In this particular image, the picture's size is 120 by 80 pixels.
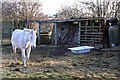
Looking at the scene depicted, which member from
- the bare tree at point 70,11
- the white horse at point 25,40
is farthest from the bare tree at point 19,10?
the white horse at point 25,40

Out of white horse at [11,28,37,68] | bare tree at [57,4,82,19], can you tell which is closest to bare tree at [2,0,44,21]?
bare tree at [57,4,82,19]

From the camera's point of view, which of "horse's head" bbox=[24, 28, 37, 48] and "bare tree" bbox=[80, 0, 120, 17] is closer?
"horse's head" bbox=[24, 28, 37, 48]

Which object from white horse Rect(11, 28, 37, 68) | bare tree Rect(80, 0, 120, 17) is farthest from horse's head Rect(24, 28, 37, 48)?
bare tree Rect(80, 0, 120, 17)

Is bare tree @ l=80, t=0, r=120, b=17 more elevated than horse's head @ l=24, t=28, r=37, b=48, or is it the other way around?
bare tree @ l=80, t=0, r=120, b=17

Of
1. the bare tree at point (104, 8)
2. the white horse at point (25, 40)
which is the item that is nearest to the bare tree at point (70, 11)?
the bare tree at point (104, 8)

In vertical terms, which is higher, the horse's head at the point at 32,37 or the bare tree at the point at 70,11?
the bare tree at the point at 70,11

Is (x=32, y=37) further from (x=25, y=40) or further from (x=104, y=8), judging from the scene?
(x=104, y=8)

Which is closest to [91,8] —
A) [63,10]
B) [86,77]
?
[63,10]

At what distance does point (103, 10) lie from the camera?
18109 mm

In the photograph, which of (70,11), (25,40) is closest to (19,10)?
(70,11)

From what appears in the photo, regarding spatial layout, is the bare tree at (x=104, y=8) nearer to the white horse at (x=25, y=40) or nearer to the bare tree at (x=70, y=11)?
the bare tree at (x=70, y=11)

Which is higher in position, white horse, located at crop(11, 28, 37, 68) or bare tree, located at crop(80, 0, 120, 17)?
bare tree, located at crop(80, 0, 120, 17)

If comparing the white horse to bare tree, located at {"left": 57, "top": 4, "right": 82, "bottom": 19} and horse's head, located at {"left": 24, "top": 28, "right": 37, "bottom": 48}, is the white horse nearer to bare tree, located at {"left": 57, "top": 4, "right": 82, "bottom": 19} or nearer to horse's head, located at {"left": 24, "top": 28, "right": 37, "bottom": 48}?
horse's head, located at {"left": 24, "top": 28, "right": 37, "bottom": 48}

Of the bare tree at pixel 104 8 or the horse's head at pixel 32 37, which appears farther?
the bare tree at pixel 104 8
